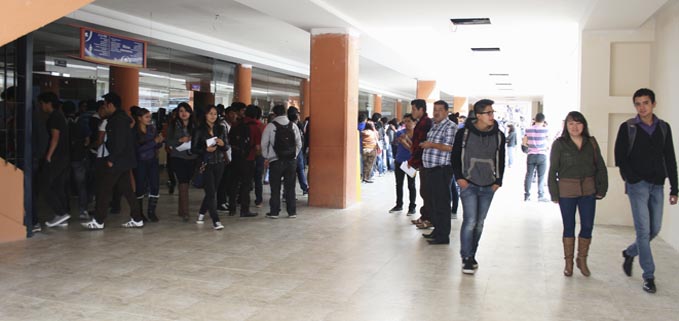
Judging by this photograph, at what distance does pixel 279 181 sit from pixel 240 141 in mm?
790

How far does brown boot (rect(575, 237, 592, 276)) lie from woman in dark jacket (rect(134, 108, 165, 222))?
5290 millimetres

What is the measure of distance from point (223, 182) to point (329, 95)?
86.8 inches

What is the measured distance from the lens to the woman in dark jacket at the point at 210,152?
7324mm

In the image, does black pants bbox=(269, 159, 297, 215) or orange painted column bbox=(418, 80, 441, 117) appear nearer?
black pants bbox=(269, 159, 297, 215)

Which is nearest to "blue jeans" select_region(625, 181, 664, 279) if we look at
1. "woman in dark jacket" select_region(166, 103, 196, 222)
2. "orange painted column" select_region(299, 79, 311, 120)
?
"woman in dark jacket" select_region(166, 103, 196, 222)

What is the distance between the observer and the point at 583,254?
5.46m

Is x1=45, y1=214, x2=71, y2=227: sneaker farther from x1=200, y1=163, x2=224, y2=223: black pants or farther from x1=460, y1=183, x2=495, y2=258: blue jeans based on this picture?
x1=460, y1=183, x2=495, y2=258: blue jeans

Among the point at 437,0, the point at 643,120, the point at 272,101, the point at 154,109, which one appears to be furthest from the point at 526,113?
the point at 643,120

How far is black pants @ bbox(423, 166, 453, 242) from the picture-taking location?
22.3 feet

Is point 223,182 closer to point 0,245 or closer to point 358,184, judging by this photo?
point 358,184

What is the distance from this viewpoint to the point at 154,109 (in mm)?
14406

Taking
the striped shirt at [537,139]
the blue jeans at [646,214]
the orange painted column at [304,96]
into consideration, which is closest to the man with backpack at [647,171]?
the blue jeans at [646,214]

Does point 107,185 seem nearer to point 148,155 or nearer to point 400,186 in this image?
point 148,155

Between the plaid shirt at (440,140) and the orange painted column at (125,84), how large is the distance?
807cm
